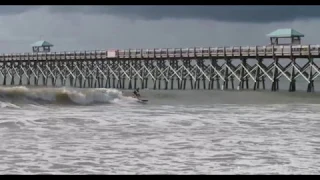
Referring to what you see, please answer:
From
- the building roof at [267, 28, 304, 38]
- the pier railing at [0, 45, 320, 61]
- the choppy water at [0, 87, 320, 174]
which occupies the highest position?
the building roof at [267, 28, 304, 38]

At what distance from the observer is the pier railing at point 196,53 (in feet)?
111

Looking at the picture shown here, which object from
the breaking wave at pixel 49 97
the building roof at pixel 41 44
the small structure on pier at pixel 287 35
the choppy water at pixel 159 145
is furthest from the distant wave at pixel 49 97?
the building roof at pixel 41 44

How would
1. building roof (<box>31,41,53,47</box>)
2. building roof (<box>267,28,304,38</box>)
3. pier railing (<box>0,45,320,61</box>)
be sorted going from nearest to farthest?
1. pier railing (<box>0,45,320,61</box>)
2. building roof (<box>267,28,304,38</box>)
3. building roof (<box>31,41,53,47</box>)

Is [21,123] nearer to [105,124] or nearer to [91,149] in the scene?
[105,124]

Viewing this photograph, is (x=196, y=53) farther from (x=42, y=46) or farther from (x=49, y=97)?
(x=42, y=46)

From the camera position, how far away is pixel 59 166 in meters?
7.99

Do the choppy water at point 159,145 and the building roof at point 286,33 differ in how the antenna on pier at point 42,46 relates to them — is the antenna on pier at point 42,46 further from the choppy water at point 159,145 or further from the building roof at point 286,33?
the choppy water at point 159,145

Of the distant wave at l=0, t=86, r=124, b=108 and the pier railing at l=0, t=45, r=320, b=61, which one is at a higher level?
the pier railing at l=0, t=45, r=320, b=61

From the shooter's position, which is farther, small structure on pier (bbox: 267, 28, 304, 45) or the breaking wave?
small structure on pier (bbox: 267, 28, 304, 45)

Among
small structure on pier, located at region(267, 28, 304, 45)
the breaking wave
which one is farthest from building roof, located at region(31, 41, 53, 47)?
the breaking wave

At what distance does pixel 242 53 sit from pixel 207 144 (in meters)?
27.1

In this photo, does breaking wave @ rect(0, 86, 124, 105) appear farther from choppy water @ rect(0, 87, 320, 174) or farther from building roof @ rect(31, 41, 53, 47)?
building roof @ rect(31, 41, 53, 47)

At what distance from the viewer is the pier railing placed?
33938 mm
